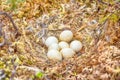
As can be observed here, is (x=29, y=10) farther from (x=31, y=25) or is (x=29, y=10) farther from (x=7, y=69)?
(x=7, y=69)

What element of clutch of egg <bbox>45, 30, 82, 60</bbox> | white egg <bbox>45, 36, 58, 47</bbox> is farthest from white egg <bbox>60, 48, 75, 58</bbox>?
white egg <bbox>45, 36, 58, 47</bbox>

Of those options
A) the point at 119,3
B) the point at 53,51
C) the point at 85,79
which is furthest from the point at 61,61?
the point at 119,3

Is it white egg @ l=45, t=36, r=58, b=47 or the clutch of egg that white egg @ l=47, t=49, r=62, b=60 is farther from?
white egg @ l=45, t=36, r=58, b=47

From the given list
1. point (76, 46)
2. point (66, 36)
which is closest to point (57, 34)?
point (66, 36)

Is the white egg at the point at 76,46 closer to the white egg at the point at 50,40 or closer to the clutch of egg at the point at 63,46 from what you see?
the clutch of egg at the point at 63,46

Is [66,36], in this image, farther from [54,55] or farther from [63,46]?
[54,55]

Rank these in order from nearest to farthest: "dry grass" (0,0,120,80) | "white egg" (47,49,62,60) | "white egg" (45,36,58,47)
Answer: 1. "dry grass" (0,0,120,80)
2. "white egg" (47,49,62,60)
3. "white egg" (45,36,58,47)

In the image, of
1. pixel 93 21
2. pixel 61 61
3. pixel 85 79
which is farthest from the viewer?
pixel 93 21

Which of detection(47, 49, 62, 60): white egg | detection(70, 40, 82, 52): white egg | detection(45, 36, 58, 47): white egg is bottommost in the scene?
detection(47, 49, 62, 60): white egg

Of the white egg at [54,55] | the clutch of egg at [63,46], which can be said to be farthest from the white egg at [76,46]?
the white egg at [54,55]
